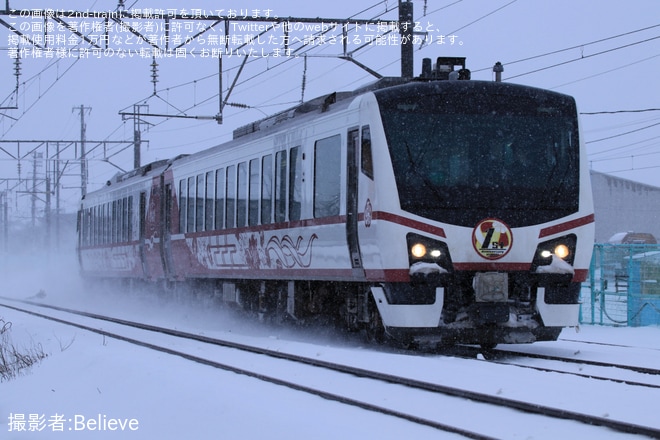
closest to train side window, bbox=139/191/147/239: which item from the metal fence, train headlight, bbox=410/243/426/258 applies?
the metal fence

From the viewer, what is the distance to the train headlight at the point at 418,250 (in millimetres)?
11453

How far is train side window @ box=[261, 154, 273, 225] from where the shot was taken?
15.1 meters

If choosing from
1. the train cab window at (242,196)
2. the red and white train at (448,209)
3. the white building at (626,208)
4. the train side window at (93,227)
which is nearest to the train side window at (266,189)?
the train cab window at (242,196)

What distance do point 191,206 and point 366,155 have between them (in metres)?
8.30

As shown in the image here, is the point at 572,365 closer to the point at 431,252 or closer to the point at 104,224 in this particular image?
the point at 431,252

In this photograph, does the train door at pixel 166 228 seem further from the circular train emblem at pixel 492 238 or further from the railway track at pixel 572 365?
the circular train emblem at pixel 492 238

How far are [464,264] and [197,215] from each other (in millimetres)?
8618

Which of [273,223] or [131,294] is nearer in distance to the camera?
[273,223]

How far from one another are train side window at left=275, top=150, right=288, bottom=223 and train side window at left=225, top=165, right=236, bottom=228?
81.8 inches

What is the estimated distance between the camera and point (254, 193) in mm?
15766

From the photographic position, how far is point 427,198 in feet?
37.8

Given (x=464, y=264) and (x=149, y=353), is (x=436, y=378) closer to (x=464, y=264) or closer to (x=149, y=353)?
(x=464, y=264)

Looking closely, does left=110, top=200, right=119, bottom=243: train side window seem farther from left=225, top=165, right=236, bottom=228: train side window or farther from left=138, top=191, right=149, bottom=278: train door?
left=225, top=165, right=236, bottom=228: train side window

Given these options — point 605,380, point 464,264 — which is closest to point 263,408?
point 605,380
